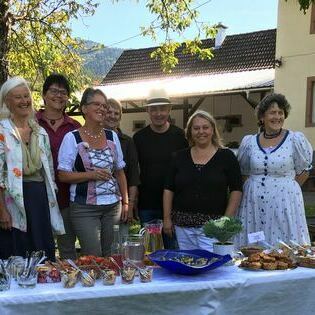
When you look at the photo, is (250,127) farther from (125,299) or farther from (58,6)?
(125,299)

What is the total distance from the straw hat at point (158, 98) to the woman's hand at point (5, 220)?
1417 millimetres

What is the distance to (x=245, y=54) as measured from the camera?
18.6 metres

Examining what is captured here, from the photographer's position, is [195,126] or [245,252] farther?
[195,126]

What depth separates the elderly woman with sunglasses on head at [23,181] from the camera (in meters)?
3.00

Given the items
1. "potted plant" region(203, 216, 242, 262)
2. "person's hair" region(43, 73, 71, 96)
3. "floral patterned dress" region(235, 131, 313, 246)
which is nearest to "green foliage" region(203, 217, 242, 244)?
"potted plant" region(203, 216, 242, 262)

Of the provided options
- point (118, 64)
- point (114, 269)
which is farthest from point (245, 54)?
point (114, 269)

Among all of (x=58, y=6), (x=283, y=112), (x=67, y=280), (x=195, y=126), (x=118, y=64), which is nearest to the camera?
(x=67, y=280)

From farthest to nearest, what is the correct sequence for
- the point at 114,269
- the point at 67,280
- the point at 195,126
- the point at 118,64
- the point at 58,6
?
the point at 118,64
the point at 58,6
the point at 195,126
the point at 114,269
the point at 67,280

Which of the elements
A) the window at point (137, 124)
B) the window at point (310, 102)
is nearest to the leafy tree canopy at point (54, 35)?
the window at point (310, 102)

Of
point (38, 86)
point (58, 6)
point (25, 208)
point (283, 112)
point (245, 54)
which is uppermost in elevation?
point (245, 54)

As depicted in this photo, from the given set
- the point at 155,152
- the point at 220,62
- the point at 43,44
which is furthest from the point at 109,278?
the point at 220,62

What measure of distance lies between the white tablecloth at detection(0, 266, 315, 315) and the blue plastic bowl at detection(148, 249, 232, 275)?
38mm

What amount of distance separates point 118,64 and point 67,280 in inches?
818

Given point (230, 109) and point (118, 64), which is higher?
point (118, 64)
